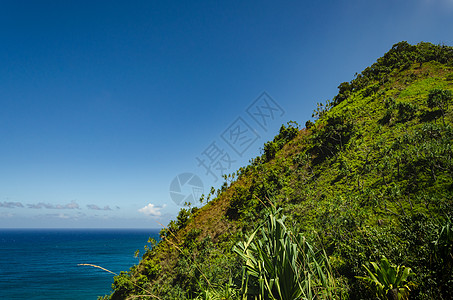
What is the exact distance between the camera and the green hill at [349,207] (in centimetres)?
300

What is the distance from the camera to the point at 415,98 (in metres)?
12.5

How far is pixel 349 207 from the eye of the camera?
26.3 ft

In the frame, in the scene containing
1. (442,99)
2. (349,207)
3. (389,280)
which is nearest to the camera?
(389,280)

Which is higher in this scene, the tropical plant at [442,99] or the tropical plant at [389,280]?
the tropical plant at [442,99]

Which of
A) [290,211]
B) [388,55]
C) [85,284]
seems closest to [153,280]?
[290,211]

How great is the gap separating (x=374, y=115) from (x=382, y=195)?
8.01 meters

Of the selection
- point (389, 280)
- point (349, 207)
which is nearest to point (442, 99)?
point (349, 207)

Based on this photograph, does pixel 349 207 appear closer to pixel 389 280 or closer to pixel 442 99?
pixel 389 280

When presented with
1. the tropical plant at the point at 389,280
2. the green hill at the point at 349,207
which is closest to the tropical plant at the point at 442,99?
the green hill at the point at 349,207

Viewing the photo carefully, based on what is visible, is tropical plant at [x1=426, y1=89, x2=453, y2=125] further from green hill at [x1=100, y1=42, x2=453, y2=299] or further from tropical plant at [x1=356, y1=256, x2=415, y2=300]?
tropical plant at [x1=356, y1=256, x2=415, y2=300]

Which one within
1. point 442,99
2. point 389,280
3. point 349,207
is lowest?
point 389,280

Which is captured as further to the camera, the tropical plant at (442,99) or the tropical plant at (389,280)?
the tropical plant at (442,99)

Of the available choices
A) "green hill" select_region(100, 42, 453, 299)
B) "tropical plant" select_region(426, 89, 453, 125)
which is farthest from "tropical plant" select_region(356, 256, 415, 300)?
"tropical plant" select_region(426, 89, 453, 125)

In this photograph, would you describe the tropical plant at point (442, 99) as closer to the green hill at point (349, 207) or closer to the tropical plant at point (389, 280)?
the green hill at point (349, 207)
